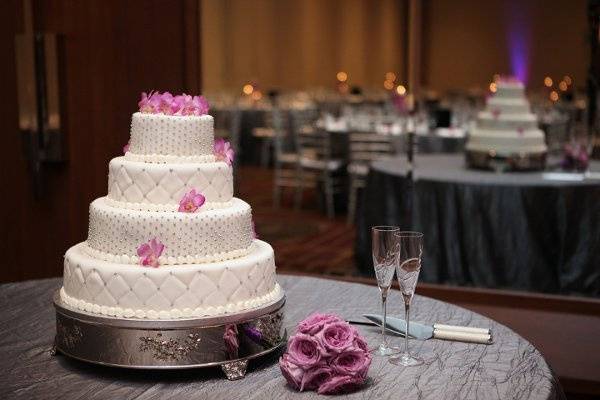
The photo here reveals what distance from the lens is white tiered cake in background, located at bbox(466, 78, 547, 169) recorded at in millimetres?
4992

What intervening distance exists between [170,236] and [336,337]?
1.31ft

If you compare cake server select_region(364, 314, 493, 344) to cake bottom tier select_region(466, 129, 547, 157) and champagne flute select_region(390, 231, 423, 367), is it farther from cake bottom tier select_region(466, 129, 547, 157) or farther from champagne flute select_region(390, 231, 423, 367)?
cake bottom tier select_region(466, 129, 547, 157)

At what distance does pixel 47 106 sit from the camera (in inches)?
158

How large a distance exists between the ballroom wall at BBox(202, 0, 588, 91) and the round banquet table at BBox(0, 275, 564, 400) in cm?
1221

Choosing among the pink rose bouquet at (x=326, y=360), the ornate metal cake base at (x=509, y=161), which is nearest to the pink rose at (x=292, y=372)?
the pink rose bouquet at (x=326, y=360)

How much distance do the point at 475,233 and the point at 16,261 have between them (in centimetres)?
230

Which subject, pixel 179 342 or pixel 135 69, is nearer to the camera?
pixel 179 342

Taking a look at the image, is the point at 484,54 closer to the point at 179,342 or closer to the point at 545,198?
the point at 545,198

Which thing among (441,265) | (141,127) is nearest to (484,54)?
(441,265)

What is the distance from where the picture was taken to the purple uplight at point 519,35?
1653 cm

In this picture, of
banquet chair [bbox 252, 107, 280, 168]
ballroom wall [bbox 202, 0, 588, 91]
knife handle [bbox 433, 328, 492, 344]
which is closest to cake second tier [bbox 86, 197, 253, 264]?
knife handle [bbox 433, 328, 492, 344]

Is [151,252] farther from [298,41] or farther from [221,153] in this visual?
[298,41]

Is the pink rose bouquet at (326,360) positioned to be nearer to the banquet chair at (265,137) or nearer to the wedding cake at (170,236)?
the wedding cake at (170,236)

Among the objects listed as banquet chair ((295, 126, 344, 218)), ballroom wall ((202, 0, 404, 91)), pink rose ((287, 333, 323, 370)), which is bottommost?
banquet chair ((295, 126, 344, 218))
